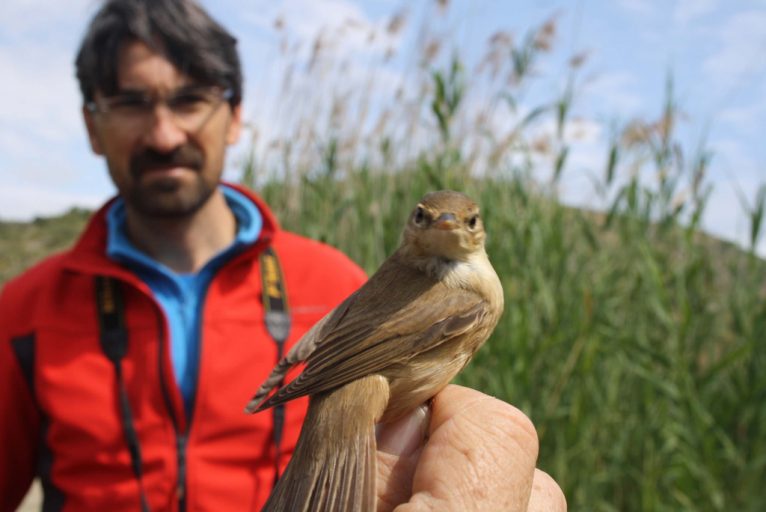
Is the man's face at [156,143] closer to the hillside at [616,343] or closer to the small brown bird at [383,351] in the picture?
the hillside at [616,343]

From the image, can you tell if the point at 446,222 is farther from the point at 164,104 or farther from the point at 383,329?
the point at 164,104

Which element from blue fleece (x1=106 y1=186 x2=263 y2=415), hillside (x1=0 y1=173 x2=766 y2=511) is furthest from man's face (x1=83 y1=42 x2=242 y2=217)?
hillside (x1=0 y1=173 x2=766 y2=511)

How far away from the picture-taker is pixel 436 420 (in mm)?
1616

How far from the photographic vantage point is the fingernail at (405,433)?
1669 mm

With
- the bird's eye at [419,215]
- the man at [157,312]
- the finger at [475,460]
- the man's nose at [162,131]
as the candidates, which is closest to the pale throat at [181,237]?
the man at [157,312]

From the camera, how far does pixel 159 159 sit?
3357 millimetres

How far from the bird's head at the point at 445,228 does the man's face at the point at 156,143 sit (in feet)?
6.41

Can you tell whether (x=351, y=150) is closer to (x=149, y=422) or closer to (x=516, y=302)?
(x=516, y=302)

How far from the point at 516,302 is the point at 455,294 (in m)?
1.92

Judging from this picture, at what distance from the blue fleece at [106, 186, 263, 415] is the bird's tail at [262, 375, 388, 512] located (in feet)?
5.05

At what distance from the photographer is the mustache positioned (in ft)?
11.0

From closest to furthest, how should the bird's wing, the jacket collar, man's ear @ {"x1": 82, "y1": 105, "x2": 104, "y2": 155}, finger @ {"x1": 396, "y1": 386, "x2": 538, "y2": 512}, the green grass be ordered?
1. finger @ {"x1": 396, "y1": 386, "x2": 538, "y2": 512}
2. the bird's wing
3. the jacket collar
4. the green grass
5. man's ear @ {"x1": 82, "y1": 105, "x2": 104, "y2": 155}

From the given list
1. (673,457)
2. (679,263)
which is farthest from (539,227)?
(673,457)

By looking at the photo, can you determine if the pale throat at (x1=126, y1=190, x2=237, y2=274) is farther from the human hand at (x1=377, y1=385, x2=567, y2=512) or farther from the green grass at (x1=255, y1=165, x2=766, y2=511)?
the human hand at (x1=377, y1=385, x2=567, y2=512)
